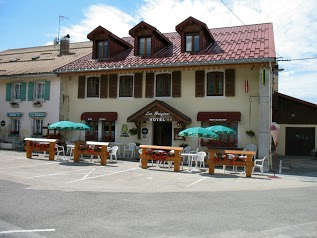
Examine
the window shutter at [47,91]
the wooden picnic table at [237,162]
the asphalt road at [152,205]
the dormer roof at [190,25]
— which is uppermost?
the dormer roof at [190,25]

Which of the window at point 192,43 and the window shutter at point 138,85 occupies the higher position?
the window at point 192,43

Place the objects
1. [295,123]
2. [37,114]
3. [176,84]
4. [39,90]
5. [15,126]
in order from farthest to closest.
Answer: [295,123], [15,126], [39,90], [37,114], [176,84]

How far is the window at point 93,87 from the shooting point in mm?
21203

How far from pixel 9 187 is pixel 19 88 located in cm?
1600

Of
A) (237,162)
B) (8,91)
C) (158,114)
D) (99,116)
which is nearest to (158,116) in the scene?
(158,114)

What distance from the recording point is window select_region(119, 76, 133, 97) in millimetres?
20359

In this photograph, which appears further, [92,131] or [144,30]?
[92,131]

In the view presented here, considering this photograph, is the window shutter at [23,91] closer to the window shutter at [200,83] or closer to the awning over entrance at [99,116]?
the awning over entrance at [99,116]

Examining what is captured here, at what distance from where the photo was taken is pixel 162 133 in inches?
795

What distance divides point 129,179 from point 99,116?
9053mm

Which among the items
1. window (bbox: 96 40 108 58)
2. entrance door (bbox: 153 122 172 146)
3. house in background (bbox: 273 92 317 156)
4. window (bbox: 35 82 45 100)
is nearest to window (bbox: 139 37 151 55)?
window (bbox: 96 40 108 58)


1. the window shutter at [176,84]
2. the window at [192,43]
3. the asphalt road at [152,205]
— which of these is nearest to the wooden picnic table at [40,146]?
the asphalt road at [152,205]

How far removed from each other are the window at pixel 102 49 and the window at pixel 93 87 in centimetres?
183

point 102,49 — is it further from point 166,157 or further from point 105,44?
point 166,157
